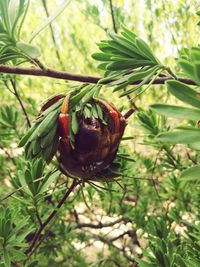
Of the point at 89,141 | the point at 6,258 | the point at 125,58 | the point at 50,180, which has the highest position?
the point at 125,58

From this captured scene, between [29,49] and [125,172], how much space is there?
2.12 ft

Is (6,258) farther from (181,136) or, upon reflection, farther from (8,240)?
(181,136)

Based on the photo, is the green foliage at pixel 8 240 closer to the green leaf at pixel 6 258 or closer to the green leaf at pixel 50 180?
the green leaf at pixel 6 258

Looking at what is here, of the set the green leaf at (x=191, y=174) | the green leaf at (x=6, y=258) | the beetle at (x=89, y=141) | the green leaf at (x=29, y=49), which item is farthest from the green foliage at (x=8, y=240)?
the green leaf at (x=191, y=174)

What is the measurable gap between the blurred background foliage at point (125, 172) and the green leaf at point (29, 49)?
104 mm

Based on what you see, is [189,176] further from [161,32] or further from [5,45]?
[161,32]

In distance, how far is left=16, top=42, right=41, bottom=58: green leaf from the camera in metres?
0.56

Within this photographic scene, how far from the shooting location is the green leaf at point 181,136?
44cm

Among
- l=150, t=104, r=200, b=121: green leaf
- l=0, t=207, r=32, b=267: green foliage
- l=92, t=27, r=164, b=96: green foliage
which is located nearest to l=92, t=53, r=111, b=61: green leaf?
l=92, t=27, r=164, b=96: green foliage

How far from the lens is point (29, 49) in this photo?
0.57 metres

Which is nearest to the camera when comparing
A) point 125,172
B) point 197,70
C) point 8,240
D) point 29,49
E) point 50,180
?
point 197,70

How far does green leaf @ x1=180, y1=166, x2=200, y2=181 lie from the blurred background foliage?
18 cm

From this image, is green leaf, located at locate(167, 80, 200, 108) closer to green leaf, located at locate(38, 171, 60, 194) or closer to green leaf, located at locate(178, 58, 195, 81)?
green leaf, located at locate(178, 58, 195, 81)

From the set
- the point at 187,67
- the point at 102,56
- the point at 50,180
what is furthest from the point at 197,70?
the point at 50,180
